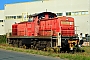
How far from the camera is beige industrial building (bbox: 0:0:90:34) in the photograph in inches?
2126

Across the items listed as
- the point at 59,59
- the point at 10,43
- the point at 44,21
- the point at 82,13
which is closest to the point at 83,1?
the point at 82,13

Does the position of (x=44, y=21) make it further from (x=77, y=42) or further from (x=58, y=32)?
(x=77, y=42)

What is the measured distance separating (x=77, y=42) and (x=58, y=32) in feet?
6.68

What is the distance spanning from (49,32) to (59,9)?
108ft

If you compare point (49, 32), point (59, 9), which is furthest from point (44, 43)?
point (59, 9)

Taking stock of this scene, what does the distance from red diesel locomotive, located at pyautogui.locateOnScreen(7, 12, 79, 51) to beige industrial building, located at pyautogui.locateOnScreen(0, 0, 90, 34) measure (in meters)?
21.1

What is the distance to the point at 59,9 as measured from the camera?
189 feet

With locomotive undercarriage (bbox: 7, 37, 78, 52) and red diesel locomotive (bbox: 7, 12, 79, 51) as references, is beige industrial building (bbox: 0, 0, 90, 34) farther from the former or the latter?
red diesel locomotive (bbox: 7, 12, 79, 51)

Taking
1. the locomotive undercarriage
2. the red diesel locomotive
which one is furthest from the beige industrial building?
the red diesel locomotive

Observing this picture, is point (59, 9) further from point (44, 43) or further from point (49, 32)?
point (44, 43)

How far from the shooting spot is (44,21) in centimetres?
2550

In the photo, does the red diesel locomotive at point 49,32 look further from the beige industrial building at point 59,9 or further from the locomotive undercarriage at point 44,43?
the beige industrial building at point 59,9

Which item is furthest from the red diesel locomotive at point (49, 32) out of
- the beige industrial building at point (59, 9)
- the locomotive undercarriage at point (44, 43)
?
the beige industrial building at point (59, 9)

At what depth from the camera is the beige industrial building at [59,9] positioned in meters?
54.0
